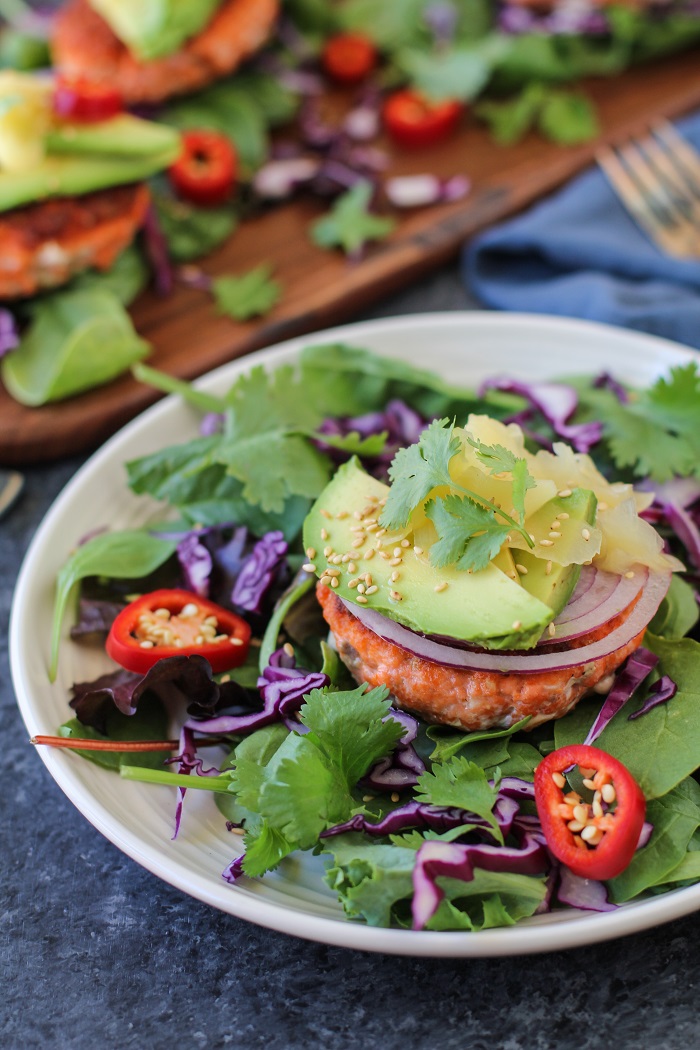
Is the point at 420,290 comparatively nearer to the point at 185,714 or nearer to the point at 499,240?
the point at 499,240

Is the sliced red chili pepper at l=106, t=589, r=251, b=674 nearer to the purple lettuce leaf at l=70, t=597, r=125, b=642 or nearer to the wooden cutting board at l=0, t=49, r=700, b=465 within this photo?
the purple lettuce leaf at l=70, t=597, r=125, b=642

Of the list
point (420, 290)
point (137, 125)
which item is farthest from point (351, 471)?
point (137, 125)

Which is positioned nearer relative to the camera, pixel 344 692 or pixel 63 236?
pixel 344 692

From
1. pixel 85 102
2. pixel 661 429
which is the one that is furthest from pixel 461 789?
pixel 85 102

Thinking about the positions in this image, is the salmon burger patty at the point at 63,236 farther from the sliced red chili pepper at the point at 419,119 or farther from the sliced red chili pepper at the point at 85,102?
the sliced red chili pepper at the point at 419,119

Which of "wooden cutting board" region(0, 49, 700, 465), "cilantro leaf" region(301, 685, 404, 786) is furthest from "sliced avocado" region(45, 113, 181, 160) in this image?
"cilantro leaf" region(301, 685, 404, 786)

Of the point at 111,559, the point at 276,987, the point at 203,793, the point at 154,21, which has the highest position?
the point at 154,21

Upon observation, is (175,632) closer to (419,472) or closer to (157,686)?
(157,686)
